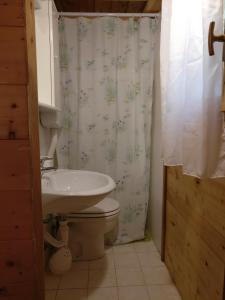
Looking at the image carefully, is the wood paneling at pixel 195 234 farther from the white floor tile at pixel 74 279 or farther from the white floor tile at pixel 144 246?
the white floor tile at pixel 74 279

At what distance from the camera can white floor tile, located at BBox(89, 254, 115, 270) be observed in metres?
1.73

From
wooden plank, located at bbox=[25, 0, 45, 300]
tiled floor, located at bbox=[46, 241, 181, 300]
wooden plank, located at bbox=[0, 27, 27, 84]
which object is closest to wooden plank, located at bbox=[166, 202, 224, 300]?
tiled floor, located at bbox=[46, 241, 181, 300]

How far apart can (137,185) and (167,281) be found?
0.78 metres

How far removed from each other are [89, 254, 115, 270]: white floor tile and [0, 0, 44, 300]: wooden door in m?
0.97

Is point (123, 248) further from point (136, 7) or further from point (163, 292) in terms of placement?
point (136, 7)

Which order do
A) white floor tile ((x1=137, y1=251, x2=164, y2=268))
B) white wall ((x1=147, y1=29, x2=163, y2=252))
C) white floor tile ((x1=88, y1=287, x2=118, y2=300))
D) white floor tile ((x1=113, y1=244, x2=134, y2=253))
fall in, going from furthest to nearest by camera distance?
white floor tile ((x1=113, y1=244, x2=134, y2=253)), white wall ((x1=147, y1=29, x2=163, y2=252)), white floor tile ((x1=137, y1=251, x2=164, y2=268)), white floor tile ((x1=88, y1=287, x2=118, y2=300))

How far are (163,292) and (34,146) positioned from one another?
127 centimetres

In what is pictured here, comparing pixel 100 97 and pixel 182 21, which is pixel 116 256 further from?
pixel 182 21

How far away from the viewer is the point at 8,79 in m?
0.75

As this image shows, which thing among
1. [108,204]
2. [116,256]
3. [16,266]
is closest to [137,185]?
[108,204]

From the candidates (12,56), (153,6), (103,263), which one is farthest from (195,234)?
(153,6)

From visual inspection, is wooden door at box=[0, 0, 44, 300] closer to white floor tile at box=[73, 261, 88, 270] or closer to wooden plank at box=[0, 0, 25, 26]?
wooden plank at box=[0, 0, 25, 26]

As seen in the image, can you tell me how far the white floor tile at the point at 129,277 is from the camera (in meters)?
1.55

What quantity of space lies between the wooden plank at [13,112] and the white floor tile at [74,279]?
1207mm
